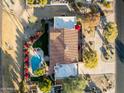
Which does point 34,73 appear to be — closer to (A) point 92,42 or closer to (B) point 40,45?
(B) point 40,45

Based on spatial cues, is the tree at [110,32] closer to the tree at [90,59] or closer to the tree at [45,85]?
the tree at [90,59]

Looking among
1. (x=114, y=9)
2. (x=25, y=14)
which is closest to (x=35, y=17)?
(x=25, y=14)

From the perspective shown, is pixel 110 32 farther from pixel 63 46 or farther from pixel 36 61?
pixel 36 61

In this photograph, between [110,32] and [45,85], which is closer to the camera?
[45,85]

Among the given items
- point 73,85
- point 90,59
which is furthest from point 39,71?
point 90,59

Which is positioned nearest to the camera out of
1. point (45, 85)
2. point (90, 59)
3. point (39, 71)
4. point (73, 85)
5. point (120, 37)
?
point (73, 85)

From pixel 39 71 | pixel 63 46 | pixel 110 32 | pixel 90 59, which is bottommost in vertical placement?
pixel 39 71

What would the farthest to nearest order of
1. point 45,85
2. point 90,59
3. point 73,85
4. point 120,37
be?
point 120,37, point 90,59, point 45,85, point 73,85

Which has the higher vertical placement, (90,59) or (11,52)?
(11,52)
